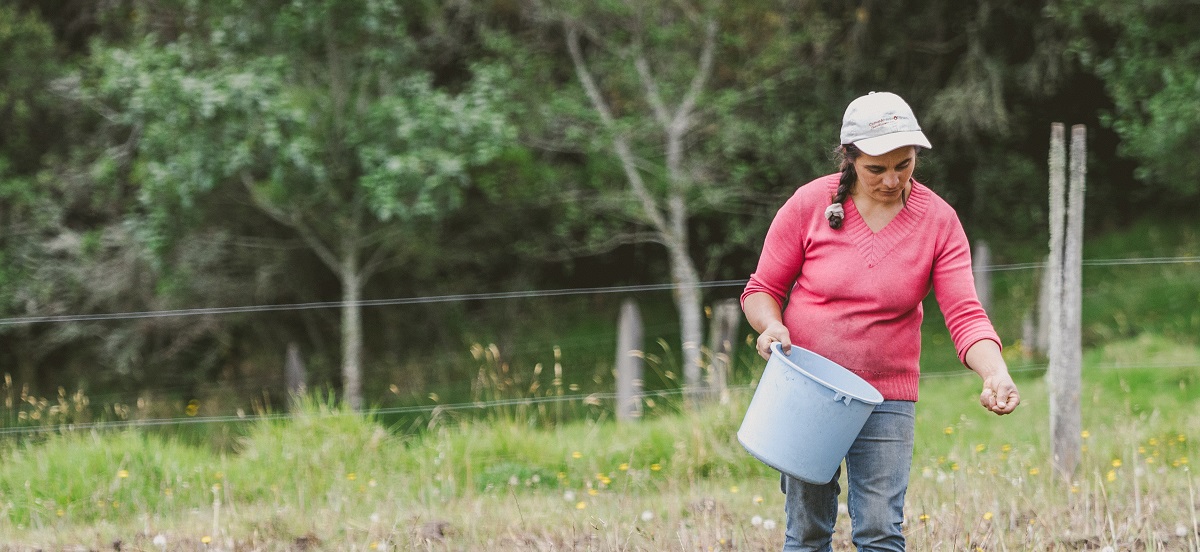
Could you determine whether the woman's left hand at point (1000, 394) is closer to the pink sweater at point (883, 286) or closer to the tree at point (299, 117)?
the pink sweater at point (883, 286)

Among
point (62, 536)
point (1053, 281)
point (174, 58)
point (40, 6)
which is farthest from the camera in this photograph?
point (40, 6)

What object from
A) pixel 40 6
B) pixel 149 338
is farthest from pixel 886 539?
pixel 40 6

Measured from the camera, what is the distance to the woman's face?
2.50 m

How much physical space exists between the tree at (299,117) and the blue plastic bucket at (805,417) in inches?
336

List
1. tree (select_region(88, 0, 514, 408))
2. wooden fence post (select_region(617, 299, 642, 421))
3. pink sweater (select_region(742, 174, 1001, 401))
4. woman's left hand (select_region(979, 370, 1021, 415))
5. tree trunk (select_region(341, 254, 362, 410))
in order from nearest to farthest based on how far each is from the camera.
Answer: woman's left hand (select_region(979, 370, 1021, 415)) < pink sweater (select_region(742, 174, 1001, 401)) < wooden fence post (select_region(617, 299, 642, 421)) < tree (select_region(88, 0, 514, 408)) < tree trunk (select_region(341, 254, 362, 410))

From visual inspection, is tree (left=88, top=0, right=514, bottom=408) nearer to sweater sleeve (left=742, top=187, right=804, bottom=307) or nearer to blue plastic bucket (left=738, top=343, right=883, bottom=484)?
sweater sleeve (left=742, top=187, right=804, bottom=307)

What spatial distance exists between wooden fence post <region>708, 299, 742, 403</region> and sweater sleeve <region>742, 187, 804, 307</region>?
2.16 metres

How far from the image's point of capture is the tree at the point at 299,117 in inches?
425

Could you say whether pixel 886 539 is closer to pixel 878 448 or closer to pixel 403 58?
pixel 878 448

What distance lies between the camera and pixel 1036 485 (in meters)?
4.19

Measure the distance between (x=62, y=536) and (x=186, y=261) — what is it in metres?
9.64

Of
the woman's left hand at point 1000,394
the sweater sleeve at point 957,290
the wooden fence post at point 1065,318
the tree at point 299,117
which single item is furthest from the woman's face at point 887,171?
the tree at point 299,117

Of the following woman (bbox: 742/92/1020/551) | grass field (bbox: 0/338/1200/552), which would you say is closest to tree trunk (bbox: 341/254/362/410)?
grass field (bbox: 0/338/1200/552)

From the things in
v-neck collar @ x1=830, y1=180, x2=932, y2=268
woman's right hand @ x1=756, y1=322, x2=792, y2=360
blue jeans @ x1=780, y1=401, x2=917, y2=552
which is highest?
v-neck collar @ x1=830, y1=180, x2=932, y2=268
